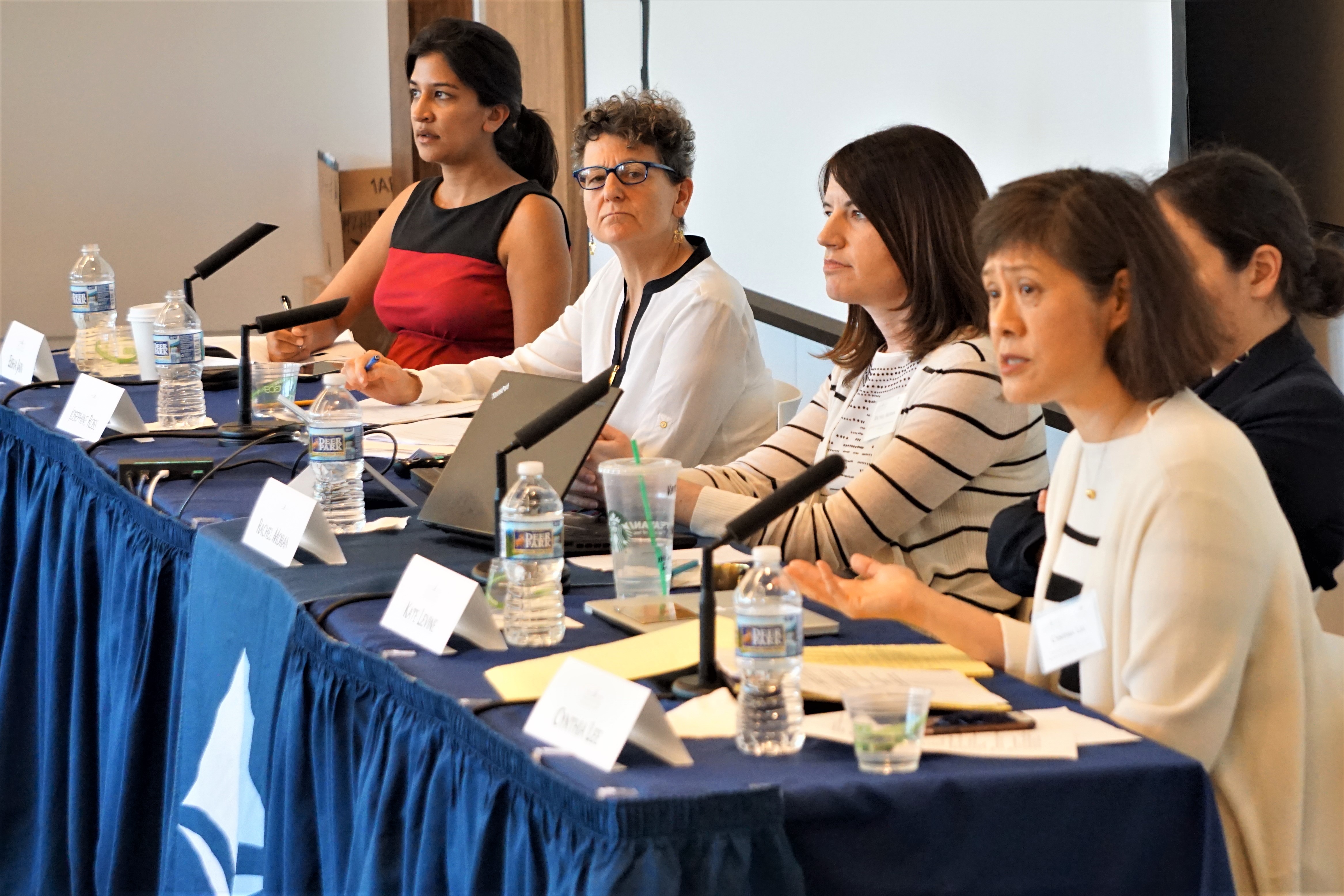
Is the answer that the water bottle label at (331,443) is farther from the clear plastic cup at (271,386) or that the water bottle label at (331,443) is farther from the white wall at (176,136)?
the white wall at (176,136)

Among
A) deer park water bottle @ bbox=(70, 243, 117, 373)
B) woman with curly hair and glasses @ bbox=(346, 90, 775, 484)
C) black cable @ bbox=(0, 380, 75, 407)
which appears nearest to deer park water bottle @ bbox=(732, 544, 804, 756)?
woman with curly hair and glasses @ bbox=(346, 90, 775, 484)

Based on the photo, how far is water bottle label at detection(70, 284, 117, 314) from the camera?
302 centimetres

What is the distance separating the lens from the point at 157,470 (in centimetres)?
197

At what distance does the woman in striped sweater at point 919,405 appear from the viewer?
175cm

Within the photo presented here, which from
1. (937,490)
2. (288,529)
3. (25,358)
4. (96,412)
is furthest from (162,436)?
(937,490)

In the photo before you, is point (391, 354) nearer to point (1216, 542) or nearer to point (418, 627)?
point (418, 627)

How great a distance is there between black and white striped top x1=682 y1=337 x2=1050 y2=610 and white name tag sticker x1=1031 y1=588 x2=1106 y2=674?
53 cm

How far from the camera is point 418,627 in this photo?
1.28 metres

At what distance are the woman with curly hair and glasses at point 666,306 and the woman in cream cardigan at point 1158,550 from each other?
3.00 ft

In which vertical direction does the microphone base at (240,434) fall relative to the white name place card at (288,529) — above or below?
below

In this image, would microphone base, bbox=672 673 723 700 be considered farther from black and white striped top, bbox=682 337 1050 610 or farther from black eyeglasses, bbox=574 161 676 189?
black eyeglasses, bbox=574 161 676 189

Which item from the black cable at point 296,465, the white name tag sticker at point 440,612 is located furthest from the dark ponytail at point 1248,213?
the black cable at point 296,465

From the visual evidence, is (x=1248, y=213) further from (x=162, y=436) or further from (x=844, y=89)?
(x=844, y=89)

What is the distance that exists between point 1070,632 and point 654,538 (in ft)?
1.42
